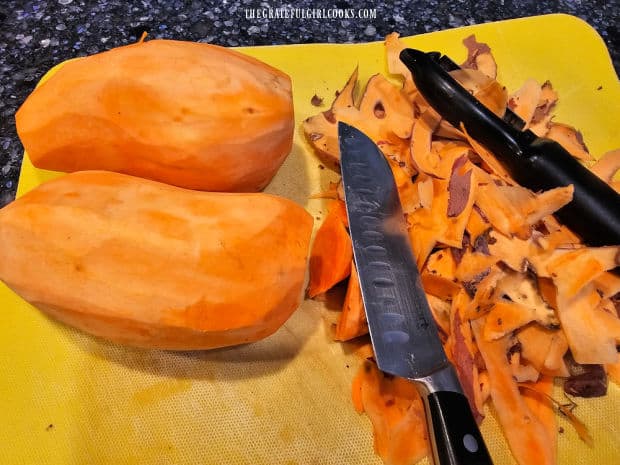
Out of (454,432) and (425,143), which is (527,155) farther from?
(454,432)

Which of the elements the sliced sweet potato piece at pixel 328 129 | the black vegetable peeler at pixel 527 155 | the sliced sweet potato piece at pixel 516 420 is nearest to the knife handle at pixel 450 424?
the sliced sweet potato piece at pixel 516 420

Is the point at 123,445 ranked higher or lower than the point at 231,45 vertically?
Result: lower

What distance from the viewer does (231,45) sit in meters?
1.68

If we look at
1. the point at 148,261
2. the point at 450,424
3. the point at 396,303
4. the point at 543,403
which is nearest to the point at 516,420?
the point at 543,403

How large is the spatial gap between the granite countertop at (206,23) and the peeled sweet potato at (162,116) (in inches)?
26.4

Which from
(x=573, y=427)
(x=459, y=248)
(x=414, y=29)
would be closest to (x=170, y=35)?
(x=414, y=29)

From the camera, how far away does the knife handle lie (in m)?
0.85

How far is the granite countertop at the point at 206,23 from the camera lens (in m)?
1.64

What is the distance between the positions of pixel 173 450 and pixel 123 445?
91 mm

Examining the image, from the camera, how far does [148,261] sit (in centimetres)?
82

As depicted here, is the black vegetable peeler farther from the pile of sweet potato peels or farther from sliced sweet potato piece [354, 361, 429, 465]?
sliced sweet potato piece [354, 361, 429, 465]

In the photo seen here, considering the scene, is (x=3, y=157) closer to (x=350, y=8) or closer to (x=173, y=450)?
(x=173, y=450)

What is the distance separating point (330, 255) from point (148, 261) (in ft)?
1.34

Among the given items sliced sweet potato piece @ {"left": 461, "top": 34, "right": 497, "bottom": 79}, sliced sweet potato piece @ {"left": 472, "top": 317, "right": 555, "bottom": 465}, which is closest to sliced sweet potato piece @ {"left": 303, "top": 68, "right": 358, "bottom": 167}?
sliced sweet potato piece @ {"left": 461, "top": 34, "right": 497, "bottom": 79}
